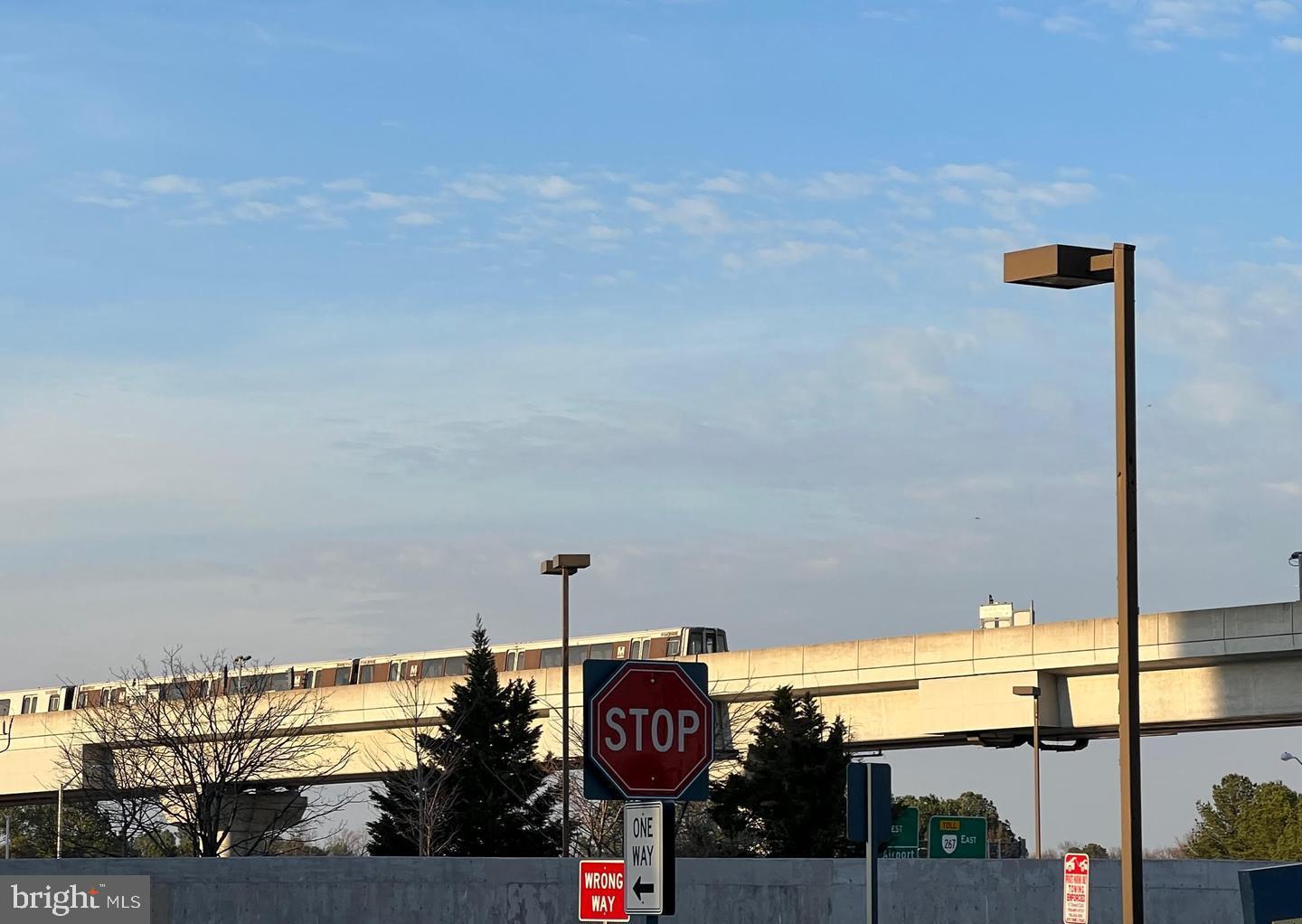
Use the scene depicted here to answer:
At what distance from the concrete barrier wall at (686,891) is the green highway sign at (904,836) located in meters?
18.0

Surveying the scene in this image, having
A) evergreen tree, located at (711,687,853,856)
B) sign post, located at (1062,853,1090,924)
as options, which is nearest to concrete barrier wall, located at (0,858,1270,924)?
sign post, located at (1062,853,1090,924)

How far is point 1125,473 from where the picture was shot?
15.3 metres

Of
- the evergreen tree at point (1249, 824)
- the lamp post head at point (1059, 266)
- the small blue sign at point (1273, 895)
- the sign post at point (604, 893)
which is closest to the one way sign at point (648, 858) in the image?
the sign post at point (604, 893)

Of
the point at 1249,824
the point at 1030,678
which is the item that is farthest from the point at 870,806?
the point at 1249,824

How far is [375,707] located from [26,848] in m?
62.1

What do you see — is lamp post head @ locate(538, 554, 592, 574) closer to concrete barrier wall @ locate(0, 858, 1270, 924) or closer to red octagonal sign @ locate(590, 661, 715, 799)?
concrete barrier wall @ locate(0, 858, 1270, 924)

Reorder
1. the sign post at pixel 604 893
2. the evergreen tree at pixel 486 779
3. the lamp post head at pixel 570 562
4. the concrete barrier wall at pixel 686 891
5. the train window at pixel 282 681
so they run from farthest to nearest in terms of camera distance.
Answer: the train window at pixel 282 681
the evergreen tree at pixel 486 779
the lamp post head at pixel 570 562
the concrete barrier wall at pixel 686 891
the sign post at pixel 604 893

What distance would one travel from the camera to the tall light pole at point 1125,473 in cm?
1487

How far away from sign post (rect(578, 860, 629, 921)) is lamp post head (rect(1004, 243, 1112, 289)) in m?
6.17

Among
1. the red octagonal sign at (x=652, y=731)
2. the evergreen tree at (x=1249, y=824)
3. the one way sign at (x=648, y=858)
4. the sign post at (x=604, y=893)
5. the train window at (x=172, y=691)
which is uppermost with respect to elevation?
the train window at (x=172, y=691)

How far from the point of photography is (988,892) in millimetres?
28250

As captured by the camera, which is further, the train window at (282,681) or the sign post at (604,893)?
the train window at (282,681)

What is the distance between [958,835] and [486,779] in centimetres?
1318

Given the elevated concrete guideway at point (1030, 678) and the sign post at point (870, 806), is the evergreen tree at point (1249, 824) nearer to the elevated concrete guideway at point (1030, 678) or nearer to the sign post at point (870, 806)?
the elevated concrete guideway at point (1030, 678)
